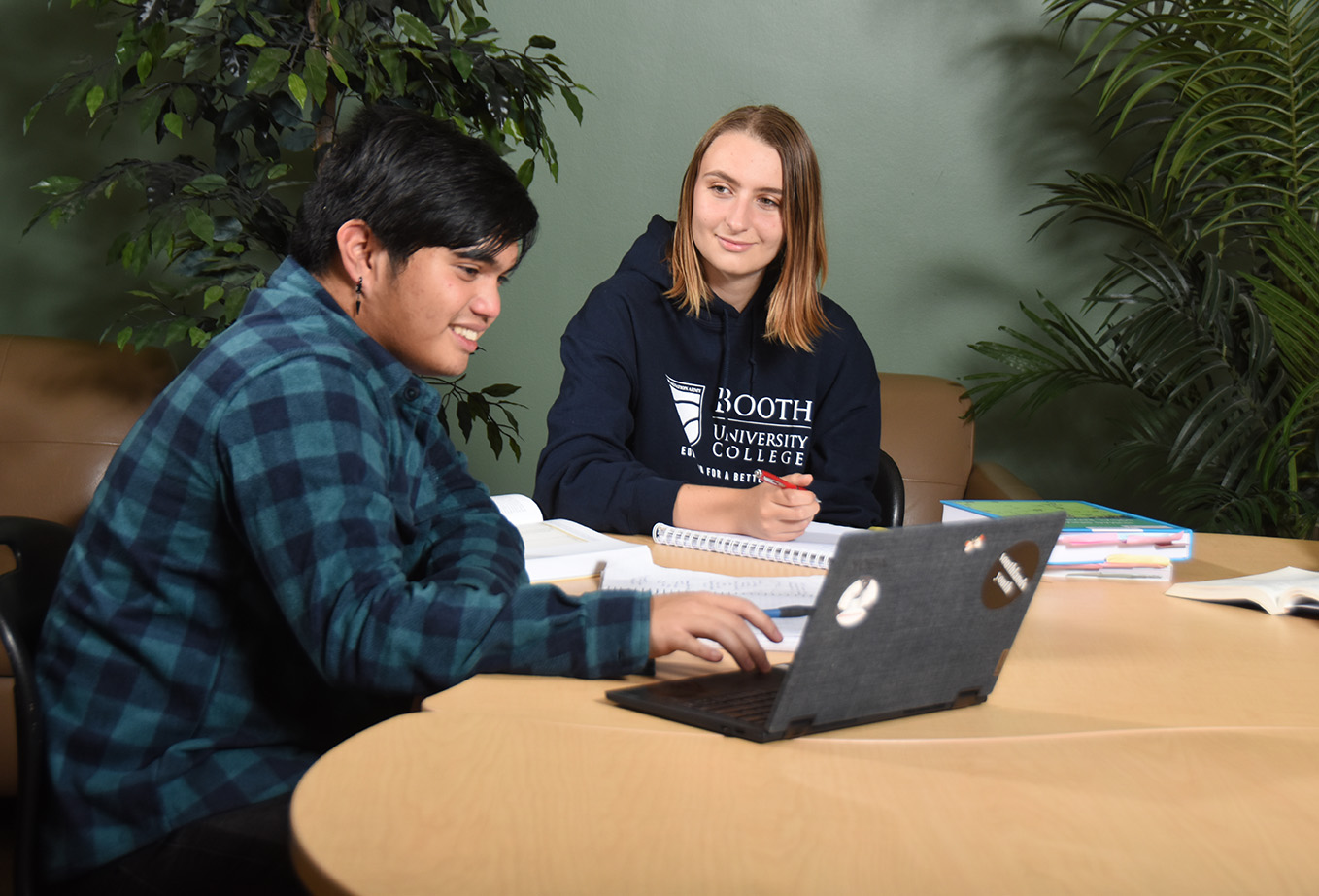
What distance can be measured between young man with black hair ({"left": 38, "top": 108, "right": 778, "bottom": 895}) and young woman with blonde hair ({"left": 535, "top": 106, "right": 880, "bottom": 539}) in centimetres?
74

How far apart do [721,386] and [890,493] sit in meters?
0.39

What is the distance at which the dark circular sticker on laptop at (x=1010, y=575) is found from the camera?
79cm

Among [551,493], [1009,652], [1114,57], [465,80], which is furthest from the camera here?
[1114,57]

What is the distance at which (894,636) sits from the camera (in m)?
0.76

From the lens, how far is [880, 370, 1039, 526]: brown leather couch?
2750mm

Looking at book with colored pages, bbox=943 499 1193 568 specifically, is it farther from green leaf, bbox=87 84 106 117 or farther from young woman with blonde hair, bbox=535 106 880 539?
green leaf, bbox=87 84 106 117

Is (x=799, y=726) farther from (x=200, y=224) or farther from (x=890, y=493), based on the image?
(x=200, y=224)

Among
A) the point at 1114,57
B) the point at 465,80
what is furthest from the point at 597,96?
the point at 1114,57

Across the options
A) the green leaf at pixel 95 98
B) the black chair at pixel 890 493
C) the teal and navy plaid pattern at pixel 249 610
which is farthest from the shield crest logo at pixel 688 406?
the green leaf at pixel 95 98

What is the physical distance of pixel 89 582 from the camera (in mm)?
913

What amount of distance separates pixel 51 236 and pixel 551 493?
7.64ft

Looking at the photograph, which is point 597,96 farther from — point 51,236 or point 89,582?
point 89,582

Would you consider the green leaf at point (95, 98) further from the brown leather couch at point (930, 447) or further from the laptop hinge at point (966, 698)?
the laptop hinge at point (966, 698)

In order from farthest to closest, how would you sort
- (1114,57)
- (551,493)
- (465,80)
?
(1114,57) < (465,80) < (551,493)
